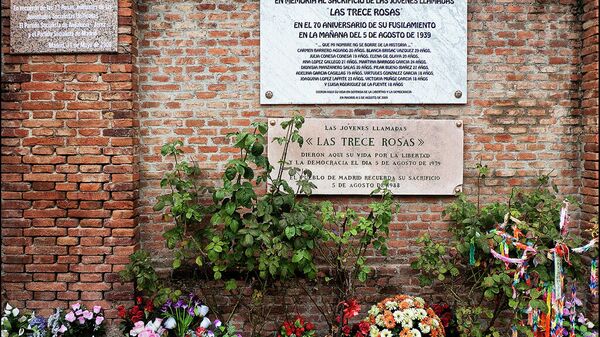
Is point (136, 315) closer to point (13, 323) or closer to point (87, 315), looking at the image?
point (87, 315)

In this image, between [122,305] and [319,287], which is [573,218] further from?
[122,305]

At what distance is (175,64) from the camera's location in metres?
4.68

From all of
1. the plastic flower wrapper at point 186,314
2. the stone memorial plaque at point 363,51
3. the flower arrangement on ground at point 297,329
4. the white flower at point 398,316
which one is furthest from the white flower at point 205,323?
the stone memorial plaque at point 363,51

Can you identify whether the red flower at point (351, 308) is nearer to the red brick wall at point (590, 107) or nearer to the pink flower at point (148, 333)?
the pink flower at point (148, 333)

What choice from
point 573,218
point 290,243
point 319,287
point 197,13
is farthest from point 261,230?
point 573,218

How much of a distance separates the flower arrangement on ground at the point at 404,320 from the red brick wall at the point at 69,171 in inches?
83.3

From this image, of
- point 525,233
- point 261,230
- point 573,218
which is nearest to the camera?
point 261,230

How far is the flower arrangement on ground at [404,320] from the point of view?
13.3 ft

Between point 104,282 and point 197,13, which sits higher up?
point 197,13

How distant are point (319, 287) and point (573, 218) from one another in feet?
7.84

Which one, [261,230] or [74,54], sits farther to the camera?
[74,54]

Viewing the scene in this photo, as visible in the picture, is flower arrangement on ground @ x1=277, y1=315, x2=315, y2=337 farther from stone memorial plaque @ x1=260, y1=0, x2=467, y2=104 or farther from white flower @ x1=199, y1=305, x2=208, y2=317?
stone memorial plaque @ x1=260, y1=0, x2=467, y2=104

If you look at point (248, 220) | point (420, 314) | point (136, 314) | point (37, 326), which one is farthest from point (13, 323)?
point (420, 314)

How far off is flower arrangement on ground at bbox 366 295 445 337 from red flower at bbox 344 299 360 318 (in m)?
→ 0.15
